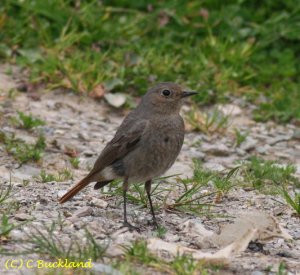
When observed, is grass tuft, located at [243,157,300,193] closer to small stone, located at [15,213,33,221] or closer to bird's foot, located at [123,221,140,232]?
bird's foot, located at [123,221,140,232]

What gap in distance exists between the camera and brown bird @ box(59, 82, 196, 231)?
637 centimetres

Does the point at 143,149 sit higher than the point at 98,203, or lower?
higher

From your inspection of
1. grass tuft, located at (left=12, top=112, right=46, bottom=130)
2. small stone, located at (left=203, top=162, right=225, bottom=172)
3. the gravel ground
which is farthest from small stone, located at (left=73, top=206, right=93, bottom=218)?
grass tuft, located at (left=12, top=112, right=46, bottom=130)

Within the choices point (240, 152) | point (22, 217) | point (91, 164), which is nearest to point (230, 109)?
point (240, 152)

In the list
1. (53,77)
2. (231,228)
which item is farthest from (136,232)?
(53,77)

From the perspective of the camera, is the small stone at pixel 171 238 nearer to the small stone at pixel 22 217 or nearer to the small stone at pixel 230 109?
the small stone at pixel 22 217

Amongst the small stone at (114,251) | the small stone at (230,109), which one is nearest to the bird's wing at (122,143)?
the small stone at (114,251)

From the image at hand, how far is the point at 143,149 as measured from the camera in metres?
6.39

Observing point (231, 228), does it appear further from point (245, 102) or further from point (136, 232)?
point (245, 102)

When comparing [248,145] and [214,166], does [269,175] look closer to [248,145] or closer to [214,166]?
[214,166]

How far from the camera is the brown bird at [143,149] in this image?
637cm

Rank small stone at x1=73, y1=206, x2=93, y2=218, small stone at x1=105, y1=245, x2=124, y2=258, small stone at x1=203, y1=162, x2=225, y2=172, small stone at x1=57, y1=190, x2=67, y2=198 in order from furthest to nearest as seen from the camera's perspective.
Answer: small stone at x1=203, y1=162, x2=225, y2=172 → small stone at x1=57, y1=190, x2=67, y2=198 → small stone at x1=73, y1=206, x2=93, y2=218 → small stone at x1=105, y1=245, x2=124, y2=258

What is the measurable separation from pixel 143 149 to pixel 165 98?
645 millimetres

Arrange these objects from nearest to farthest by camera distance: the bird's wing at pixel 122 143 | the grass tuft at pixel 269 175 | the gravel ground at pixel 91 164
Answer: the gravel ground at pixel 91 164 < the bird's wing at pixel 122 143 < the grass tuft at pixel 269 175
